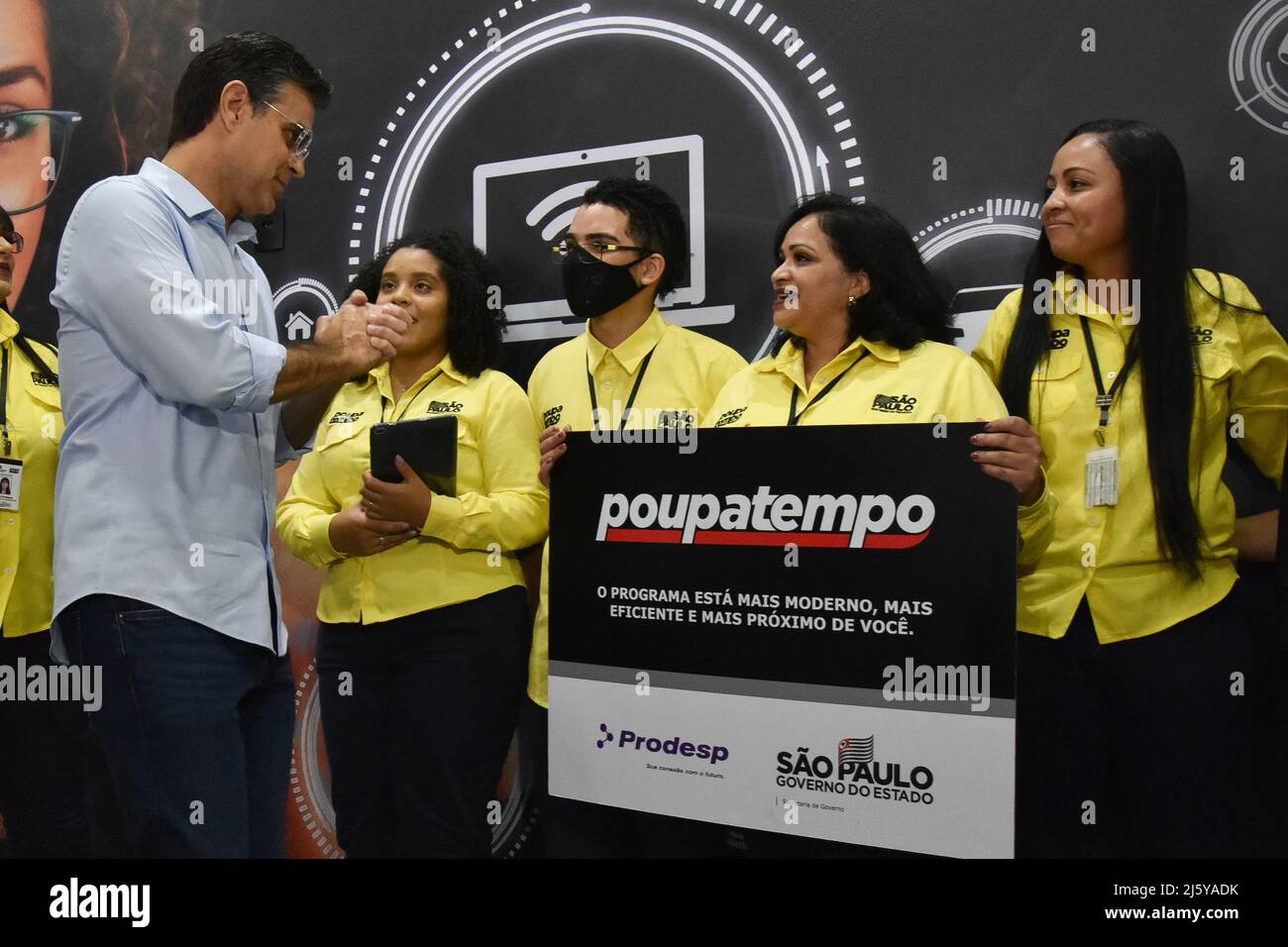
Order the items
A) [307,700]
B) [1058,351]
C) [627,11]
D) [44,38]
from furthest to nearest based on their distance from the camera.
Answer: [44,38] → [307,700] → [627,11] → [1058,351]

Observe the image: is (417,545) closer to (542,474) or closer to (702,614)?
(542,474)

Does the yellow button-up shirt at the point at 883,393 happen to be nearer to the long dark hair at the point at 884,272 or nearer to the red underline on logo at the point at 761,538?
the long dark hair at the point at 884,272

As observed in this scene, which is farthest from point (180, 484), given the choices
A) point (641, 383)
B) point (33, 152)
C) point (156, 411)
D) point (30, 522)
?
point (33, 152)

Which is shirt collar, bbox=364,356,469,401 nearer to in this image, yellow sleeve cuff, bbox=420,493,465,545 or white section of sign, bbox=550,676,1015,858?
yellow sleeve cuff, bbox=420,493,465,545

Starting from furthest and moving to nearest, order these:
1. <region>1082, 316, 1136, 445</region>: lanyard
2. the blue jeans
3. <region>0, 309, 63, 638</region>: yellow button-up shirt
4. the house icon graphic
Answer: the house icon graphic, <region>0, 309, 63, 638</region>: yellow button-up shirt, <region>1082, 316, 1136, 445</region>: lanyard, the blue jeans

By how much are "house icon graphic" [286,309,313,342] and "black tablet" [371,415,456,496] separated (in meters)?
1.32

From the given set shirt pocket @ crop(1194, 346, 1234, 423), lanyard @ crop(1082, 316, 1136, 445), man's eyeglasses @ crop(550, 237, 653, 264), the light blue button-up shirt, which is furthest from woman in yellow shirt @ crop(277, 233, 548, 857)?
shirt pocket @ crop(1194, 346, 1234, 423)

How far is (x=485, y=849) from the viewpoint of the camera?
2.93 m

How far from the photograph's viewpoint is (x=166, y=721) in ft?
6.48

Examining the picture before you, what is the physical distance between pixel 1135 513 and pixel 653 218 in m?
1.54

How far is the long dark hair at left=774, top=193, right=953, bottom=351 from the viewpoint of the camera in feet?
8.65

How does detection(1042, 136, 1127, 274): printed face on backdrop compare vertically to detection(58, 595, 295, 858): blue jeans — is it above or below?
above
